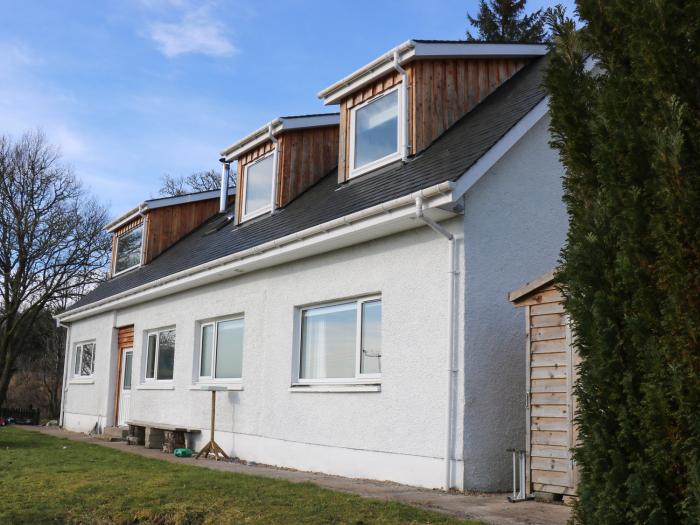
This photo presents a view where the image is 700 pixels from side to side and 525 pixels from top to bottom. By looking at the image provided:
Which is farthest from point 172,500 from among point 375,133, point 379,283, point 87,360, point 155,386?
point 87,360

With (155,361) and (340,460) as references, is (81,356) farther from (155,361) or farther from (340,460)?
(340,460)

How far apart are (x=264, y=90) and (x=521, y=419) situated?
788 centimetres

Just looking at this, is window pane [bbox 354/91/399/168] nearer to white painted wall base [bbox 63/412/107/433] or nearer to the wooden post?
the wooden post

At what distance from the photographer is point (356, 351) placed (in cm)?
1084

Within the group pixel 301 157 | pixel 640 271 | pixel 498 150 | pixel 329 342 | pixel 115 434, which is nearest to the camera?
pixel 640 271

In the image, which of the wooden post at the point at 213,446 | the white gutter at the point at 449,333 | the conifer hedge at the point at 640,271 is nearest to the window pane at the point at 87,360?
the wooden post at the point at 213,446

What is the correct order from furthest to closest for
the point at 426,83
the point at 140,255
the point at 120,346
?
the point at 140,255 < the point at 120,346 < the point at 426,83

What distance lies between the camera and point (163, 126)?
1673 cm

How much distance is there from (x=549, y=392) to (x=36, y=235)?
2457 centimetres

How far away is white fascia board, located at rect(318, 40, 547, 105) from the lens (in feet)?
39.2

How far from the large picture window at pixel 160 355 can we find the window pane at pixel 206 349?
1.35 meters

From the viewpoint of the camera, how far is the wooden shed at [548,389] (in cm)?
781

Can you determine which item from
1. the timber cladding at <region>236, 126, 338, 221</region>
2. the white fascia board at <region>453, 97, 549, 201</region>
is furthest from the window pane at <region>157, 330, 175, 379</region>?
the white fascia board at <region>453, 97, 549, 201</region>

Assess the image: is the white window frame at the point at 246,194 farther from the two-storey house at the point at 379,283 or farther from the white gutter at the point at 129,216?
the white gutter at the point at 129,216
